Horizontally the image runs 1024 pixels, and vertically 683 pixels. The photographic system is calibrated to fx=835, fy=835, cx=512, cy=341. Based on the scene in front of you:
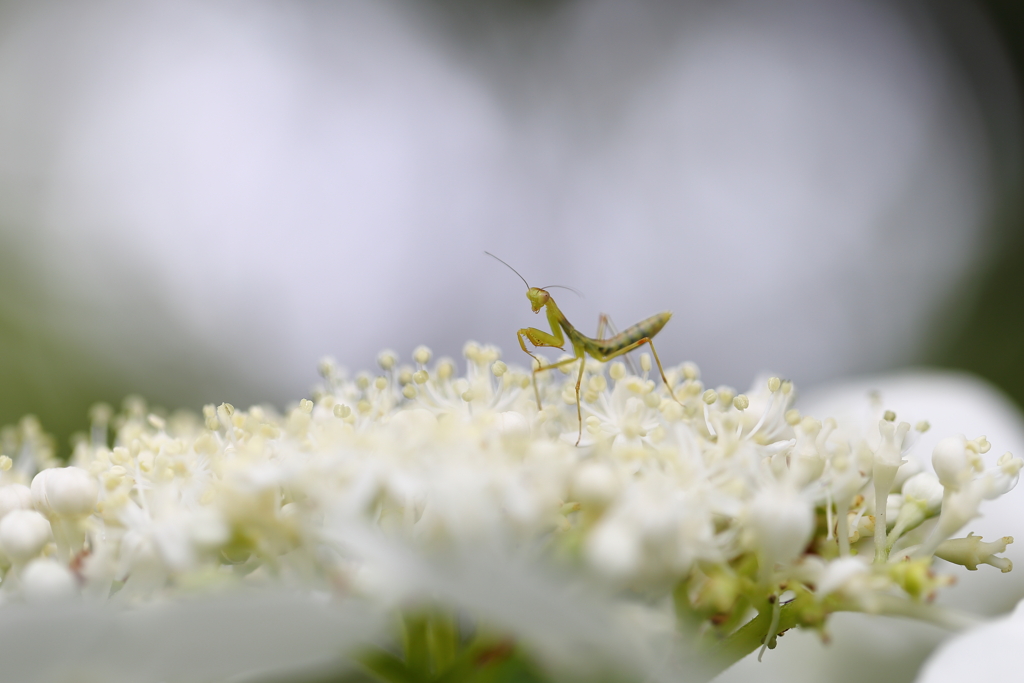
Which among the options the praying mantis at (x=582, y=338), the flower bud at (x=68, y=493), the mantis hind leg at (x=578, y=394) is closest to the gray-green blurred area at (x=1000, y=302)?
the praying mantis at (x=582, y=338)

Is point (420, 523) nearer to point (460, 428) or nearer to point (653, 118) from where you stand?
point (460, 428)

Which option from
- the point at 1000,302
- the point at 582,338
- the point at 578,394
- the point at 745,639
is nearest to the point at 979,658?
the point at 745,639

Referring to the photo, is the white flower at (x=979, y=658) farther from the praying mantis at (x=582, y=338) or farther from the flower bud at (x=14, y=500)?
the flower bud at (x=14, y=500)

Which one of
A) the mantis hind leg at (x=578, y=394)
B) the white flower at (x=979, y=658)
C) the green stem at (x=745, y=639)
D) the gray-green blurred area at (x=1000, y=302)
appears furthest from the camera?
the gray-green blurred area at (x=1000, y=302)

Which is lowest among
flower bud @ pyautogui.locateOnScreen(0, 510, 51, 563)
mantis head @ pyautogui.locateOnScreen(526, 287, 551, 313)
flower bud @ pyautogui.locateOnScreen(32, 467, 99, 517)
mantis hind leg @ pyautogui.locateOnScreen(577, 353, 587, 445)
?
mantis hind leg @ pyautogui.locateOnScreen(577, 353, 587, 445)

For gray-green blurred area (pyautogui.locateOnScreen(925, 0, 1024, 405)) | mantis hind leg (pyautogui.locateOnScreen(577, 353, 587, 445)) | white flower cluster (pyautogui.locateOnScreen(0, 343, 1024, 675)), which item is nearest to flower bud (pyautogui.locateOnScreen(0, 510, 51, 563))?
white flower cluster (pyautogui.locateOnScreen(0, 343, 1024, 675))

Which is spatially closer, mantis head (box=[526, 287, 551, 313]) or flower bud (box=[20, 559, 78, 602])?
flower bud (box=[20, 559, 78, 602])

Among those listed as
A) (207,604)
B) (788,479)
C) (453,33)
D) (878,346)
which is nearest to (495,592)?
(207,604)

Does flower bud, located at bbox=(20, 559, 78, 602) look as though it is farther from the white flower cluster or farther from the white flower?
the white flower
